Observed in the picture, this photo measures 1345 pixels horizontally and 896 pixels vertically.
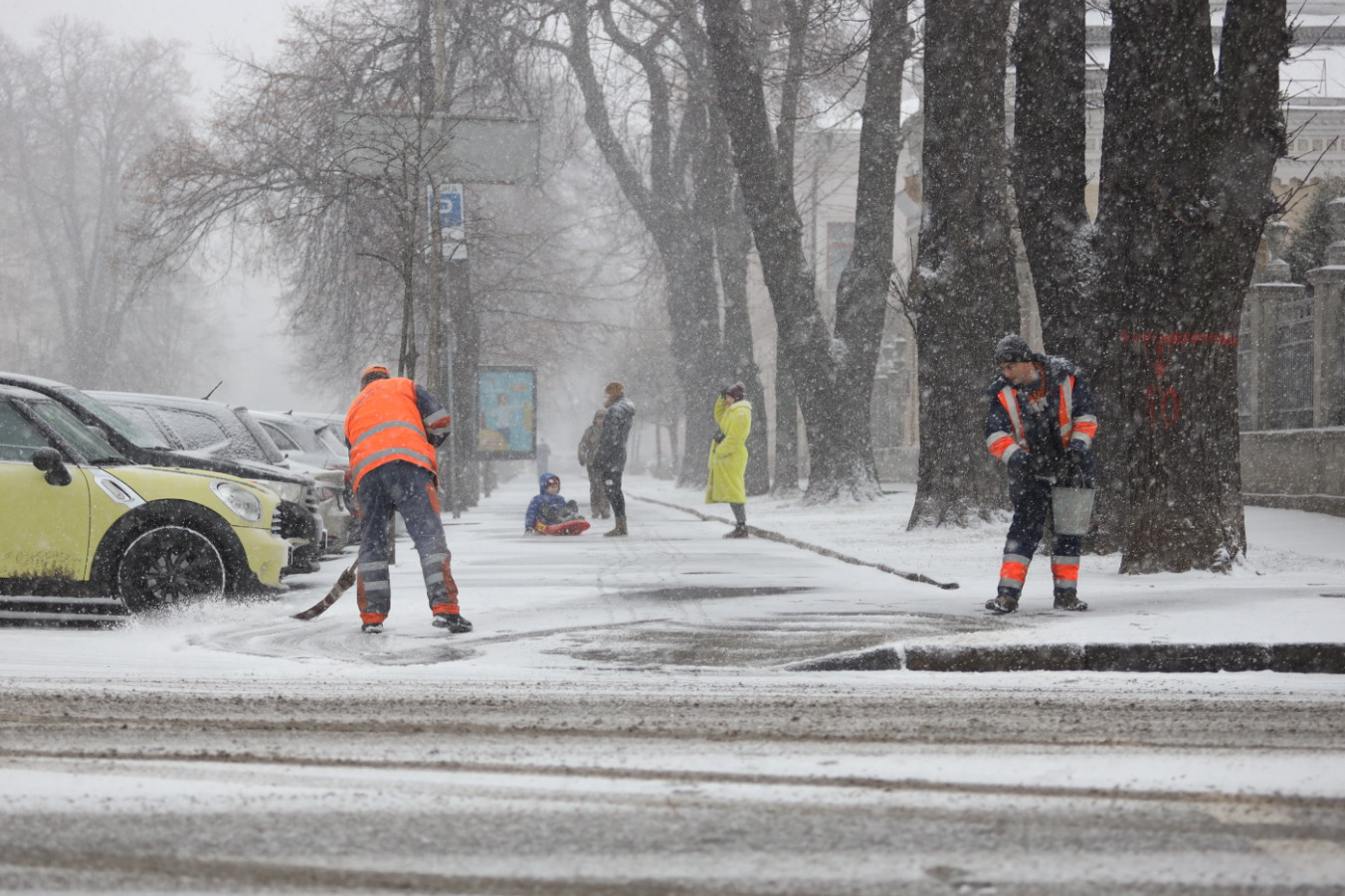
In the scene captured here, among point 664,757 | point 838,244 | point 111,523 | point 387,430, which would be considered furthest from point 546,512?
point 838,244

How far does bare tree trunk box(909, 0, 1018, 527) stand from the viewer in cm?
1548

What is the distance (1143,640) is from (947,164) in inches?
352

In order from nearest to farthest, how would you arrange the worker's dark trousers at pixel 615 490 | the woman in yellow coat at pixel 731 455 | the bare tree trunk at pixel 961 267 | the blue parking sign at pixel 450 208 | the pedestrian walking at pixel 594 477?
the bare tree trunk at pixel 961 267 < the woman in yellow coat at pixel 731 455 < the blue parking sign at pixel 450 208 < the worker's dark trousers at pixel 615 490 < the pedestrian walking at pixel 594 477

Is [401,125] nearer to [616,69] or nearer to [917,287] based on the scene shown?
[917,287]

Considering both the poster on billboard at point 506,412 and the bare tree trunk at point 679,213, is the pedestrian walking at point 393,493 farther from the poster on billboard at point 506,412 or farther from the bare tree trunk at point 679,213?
the bare tree trunk at point 679,213

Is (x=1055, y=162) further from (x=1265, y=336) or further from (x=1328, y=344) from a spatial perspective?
(x=1265, y=336)

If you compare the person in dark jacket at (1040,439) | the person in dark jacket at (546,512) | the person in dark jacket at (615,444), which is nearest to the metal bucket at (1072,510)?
the person in dark jacket at (1040,439)

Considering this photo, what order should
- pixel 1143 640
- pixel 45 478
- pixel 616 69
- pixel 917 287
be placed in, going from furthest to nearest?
pixel 616 69 → pixel 917 287 → pixel 45 478 → pixel 1143 640

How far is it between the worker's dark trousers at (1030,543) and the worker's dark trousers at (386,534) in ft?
10.6

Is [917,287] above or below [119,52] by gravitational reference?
below

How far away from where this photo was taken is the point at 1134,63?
35.1 ft

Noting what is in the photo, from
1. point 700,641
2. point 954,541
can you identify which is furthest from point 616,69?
point 700,641

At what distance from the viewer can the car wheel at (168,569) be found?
9695mm

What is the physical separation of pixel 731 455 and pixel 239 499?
27.3 ft
